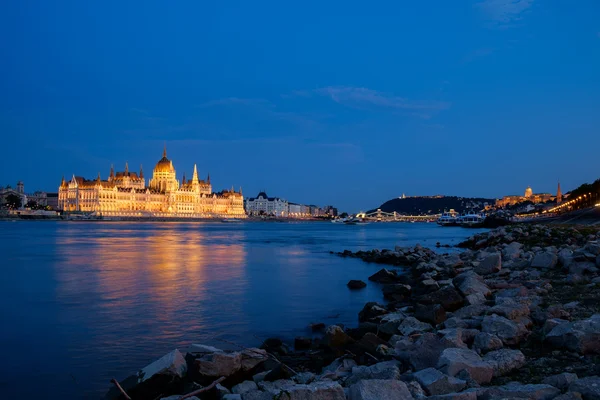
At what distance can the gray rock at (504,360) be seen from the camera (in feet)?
19.1

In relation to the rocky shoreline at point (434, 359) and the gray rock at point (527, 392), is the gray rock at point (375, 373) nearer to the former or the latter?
the rocky shoreline at point (434, 359)

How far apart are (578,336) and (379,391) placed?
3.29 m

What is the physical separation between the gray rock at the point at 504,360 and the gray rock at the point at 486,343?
40cm

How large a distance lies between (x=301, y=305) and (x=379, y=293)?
2.99 metres

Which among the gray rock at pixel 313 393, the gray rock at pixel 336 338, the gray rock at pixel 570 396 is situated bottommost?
the gray rock at pixel 336 338

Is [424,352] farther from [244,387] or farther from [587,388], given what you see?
[244,387]

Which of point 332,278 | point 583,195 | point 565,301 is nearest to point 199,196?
point 583,195

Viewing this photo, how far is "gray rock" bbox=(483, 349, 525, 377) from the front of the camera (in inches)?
229

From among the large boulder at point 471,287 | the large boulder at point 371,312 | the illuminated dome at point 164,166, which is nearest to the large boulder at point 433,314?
the large boulder at point 471,287

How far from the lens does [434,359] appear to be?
6059 mm

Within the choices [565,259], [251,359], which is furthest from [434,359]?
[565,259]

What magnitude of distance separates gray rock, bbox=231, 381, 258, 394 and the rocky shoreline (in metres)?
0.01

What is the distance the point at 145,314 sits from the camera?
42.8 feet

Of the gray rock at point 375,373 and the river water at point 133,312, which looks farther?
the river water at point 133,312
